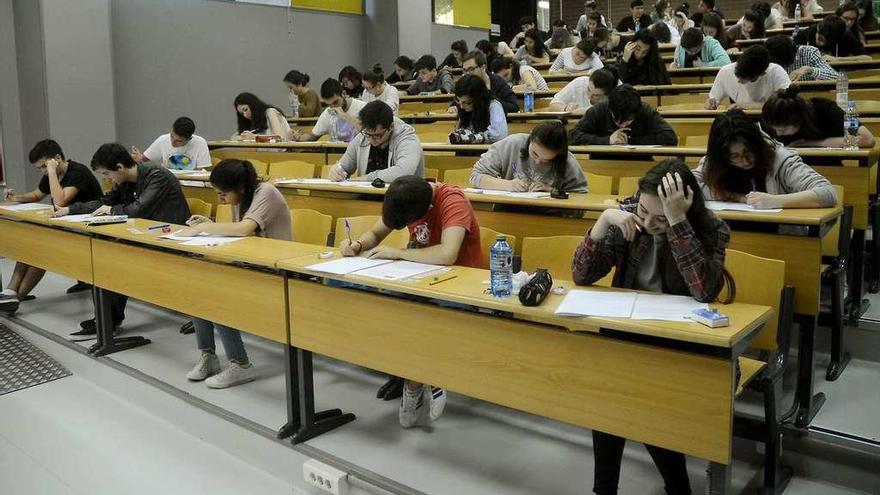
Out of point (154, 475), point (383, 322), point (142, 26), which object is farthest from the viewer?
point (142, 26)

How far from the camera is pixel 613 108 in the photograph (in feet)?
14.8

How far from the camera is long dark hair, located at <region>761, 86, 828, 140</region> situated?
3.50 metres

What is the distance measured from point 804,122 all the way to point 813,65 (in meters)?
2.71

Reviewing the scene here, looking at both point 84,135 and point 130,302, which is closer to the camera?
point 130,302

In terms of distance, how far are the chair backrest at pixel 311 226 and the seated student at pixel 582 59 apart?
4.48 m

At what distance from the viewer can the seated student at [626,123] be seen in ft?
14.7

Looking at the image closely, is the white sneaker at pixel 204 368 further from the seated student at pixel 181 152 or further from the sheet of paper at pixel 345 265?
the seated student at pixel 181 152

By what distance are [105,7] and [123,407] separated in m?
5.79

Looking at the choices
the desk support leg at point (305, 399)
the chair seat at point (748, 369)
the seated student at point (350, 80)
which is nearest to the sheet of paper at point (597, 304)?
the chair seat at point (748, 369)

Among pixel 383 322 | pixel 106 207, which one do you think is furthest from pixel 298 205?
pixel 383 322

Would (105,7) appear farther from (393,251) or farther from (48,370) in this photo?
(393,251)

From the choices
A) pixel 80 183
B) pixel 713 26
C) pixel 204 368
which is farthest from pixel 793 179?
pixel 713 26

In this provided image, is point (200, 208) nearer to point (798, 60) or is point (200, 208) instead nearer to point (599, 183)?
point (599, 183)

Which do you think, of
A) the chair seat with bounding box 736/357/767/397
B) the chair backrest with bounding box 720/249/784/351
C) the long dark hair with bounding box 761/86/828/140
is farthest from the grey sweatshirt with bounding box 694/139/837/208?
the chair seat with bounding box 736/357/767/397
